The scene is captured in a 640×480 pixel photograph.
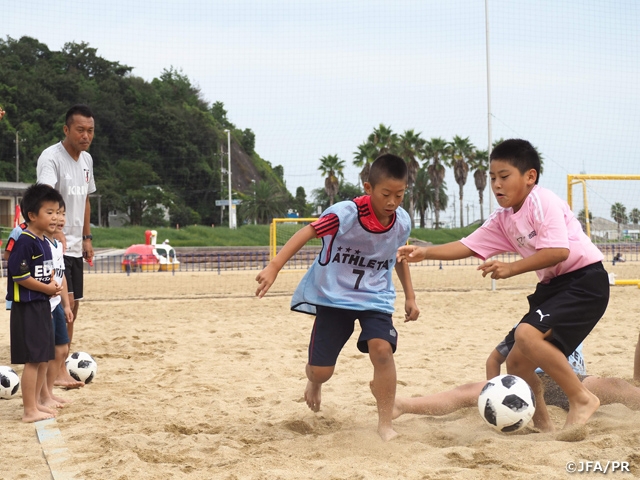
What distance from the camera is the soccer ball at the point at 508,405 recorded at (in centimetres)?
343

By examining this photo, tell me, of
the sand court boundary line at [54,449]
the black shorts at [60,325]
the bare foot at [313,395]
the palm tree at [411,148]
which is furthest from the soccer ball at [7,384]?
the palm tree at [411,148]

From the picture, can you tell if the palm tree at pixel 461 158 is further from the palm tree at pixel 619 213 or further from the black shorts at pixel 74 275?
the black shorts at pixel 74 275

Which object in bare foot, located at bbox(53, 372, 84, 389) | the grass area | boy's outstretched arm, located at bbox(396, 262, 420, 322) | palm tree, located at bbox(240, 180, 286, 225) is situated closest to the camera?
boy's outstretched arm, located at bbox(396, 262, 420, 322)

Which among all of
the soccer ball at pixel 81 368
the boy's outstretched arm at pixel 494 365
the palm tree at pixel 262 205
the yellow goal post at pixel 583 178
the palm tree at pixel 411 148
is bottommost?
the soccer ball at pixel 81 368

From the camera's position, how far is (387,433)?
362 centimetres

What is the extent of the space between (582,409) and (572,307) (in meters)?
0.53

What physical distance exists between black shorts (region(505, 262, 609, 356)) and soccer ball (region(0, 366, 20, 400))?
352 cm

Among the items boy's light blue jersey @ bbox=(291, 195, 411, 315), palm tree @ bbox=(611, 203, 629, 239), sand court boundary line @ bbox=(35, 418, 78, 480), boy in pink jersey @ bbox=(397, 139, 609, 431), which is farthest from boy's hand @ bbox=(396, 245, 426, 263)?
palm tree @ bbox=(611, 203, 629, 239)

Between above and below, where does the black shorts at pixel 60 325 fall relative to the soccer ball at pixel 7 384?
above

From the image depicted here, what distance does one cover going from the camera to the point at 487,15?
40.3 feet

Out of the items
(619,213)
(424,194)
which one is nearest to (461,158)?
(424,194)

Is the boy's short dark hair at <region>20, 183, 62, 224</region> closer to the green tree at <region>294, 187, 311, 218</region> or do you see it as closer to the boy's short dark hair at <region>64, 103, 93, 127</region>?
the boy's short dark hair at <region>64, 103, 93, 127</region>

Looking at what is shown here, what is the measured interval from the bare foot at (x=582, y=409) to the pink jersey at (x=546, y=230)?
64 cm

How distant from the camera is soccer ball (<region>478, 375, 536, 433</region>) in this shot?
3428 millimetres
